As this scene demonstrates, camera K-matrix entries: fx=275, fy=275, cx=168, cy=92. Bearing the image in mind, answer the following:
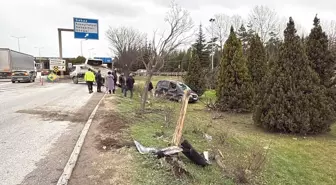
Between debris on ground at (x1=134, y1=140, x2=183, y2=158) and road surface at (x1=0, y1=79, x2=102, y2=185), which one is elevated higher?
debris on ground at (x1=134, y1=140, x2=183, y2=158)

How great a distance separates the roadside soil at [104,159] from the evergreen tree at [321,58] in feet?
31.2

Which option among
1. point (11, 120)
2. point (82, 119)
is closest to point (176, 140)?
point (82, 119)

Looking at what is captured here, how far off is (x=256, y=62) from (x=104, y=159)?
15.5 m

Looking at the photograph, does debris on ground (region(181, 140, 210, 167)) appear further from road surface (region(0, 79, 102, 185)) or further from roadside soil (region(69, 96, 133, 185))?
road surface (region(0, 79, 102, 185))

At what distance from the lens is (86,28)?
90.2 ft

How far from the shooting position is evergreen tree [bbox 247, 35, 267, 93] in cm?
1830

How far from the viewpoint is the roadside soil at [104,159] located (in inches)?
169

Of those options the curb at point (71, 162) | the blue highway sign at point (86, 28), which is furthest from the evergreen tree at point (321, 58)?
the blue highway sign at point (86, 28)

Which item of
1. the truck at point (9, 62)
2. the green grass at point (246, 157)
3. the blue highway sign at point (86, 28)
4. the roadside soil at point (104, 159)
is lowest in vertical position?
the green grass at point (246, 157)

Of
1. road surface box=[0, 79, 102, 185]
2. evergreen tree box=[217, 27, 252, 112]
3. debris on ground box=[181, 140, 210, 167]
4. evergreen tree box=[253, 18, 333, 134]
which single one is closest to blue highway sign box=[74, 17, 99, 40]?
evergreen tree box=[217, 27, 252, 112]

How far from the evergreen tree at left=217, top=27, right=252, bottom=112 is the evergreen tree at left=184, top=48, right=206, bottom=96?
7.87m

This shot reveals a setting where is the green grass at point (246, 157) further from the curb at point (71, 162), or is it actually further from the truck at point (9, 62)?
the truck at point (9, 62)

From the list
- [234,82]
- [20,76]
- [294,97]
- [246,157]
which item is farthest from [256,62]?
[20,76]

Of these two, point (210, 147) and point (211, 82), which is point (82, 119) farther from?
point (211, 82)
